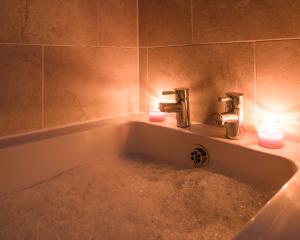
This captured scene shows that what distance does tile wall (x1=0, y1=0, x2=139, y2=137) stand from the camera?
82 cm

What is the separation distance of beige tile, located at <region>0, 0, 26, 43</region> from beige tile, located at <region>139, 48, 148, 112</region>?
518mm

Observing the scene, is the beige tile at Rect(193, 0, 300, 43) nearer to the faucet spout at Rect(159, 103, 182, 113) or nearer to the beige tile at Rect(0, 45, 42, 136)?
the faucet spout at Rect(159, 103, 182, 113)

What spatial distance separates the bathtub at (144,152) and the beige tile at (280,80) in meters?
0.09

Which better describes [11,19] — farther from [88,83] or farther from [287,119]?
[287,119]

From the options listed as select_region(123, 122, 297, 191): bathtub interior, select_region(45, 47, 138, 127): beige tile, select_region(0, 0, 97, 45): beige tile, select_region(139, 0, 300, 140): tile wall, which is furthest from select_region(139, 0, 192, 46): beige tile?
select_region(123, 122, 297, 191): bathtub interior

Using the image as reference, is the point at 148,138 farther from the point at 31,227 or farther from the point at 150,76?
the point at 31,227

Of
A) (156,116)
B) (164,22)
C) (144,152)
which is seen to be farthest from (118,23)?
(144,152)

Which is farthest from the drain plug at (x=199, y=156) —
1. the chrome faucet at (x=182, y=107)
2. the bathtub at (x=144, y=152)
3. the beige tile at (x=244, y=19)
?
the beige tile at (x=244, y=19)

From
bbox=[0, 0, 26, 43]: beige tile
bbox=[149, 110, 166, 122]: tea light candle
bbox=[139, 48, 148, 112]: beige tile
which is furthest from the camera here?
bbox=[139, 48, 148, 112]: beige tile

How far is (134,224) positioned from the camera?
598mm

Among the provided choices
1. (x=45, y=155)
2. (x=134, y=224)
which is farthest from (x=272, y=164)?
(x=45, y=155)

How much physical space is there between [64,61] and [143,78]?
15.1 inches

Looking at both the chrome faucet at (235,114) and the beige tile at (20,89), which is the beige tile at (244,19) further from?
the beige tile at (20,89)

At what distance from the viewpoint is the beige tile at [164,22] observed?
1.00 metres
